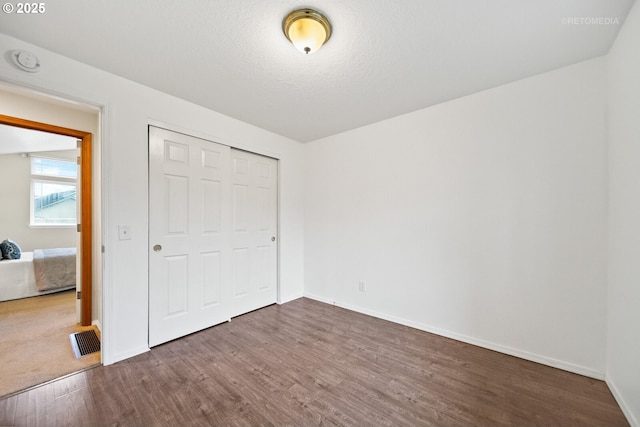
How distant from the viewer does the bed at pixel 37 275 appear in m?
3.52

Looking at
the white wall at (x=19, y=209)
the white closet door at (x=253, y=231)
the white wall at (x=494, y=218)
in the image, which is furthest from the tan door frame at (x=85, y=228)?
the white wall at (x=19, y=209)

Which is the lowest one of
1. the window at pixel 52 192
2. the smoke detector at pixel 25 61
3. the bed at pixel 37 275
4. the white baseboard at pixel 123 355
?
the white baseboard at pixel 123 355

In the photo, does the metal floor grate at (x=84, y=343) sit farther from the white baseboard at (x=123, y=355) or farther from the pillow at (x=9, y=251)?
the pillow at (x=9, y=251)

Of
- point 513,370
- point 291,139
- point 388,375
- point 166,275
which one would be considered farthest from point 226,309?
point 513,370

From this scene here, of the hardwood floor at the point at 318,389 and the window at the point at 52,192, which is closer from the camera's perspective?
the hardwood floor at the point at 318,389

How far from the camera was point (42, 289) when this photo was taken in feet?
12.3

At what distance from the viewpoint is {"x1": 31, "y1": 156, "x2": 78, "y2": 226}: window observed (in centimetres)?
520

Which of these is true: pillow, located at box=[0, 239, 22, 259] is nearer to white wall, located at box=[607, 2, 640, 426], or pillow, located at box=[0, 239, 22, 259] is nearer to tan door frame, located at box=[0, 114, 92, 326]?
tan door frame, located at box=[0, 114, 92, 326]

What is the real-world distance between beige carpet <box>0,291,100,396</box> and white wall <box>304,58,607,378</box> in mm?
2884

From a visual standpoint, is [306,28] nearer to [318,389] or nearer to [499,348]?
[318,389]

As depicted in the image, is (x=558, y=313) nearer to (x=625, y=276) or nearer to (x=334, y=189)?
(x=625, y=276)

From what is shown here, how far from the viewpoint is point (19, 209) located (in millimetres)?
4984

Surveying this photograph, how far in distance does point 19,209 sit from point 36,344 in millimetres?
4555

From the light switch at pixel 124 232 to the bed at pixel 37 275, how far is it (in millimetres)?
3048
